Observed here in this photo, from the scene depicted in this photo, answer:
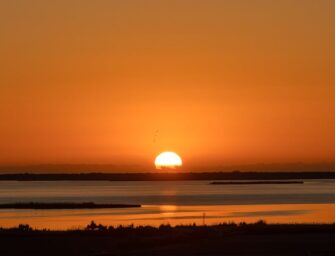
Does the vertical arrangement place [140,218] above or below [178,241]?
above

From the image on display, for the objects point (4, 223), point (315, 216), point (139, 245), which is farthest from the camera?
point (315, 216)

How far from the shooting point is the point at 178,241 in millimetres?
44000

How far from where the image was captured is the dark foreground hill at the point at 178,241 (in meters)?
39.2

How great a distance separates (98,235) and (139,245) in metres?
7.89

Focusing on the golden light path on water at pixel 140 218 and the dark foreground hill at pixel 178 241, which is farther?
the golden light path on water at pixel 140 218

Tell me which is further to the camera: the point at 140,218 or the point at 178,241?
the point at 140,218

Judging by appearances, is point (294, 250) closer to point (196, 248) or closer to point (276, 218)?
point (196, 248)

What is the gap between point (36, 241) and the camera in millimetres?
47312

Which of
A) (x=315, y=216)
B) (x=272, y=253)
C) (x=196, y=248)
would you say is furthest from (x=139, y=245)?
(x=315, y=216)

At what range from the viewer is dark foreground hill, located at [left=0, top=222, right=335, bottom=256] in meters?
39.2

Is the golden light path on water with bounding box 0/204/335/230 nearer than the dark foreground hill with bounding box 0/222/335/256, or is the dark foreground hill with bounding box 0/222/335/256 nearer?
the dark foreground hill with bounding box 0/222/335/256

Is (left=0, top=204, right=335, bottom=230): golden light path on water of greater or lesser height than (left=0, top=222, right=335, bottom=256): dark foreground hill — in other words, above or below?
above

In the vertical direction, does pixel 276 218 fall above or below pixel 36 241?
above

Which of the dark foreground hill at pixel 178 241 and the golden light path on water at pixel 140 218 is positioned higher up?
the golden light path on water at pixel 140 218
